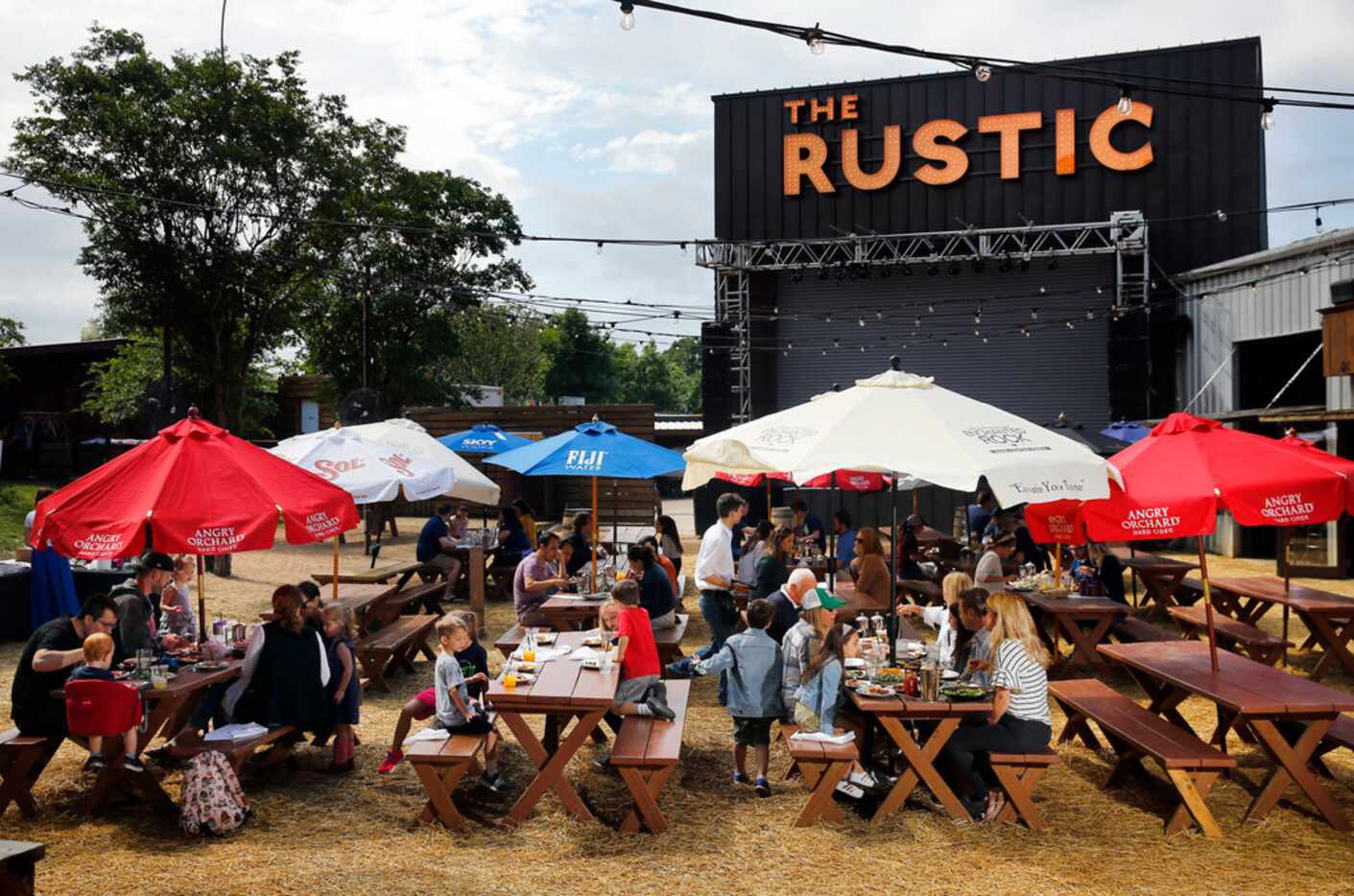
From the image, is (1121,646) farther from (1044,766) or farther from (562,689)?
(562,689)

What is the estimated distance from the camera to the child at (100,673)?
6.55 m

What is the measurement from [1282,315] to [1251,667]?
14.3m

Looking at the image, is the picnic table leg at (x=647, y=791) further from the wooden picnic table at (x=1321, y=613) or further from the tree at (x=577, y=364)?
the tree at (x=577, y=364)

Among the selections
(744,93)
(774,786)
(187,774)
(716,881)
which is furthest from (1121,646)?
(744,93)

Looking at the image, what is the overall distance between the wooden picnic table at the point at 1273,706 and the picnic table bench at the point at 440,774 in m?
4.53

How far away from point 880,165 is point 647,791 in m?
21.8

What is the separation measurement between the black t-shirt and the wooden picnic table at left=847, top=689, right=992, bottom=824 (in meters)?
5.05

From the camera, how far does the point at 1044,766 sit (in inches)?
251

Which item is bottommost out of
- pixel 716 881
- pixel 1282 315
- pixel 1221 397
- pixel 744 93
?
pixel 716 881

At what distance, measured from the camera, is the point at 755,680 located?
691 cm

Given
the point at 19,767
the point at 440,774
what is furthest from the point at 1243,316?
the point at 19,767

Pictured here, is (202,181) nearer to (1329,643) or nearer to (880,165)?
(880,165)

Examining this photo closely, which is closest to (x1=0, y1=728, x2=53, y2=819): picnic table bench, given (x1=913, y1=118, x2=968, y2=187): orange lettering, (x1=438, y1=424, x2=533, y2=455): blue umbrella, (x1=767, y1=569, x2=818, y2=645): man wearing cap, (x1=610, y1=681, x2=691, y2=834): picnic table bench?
(x1=610, y1=681, x2=691, y2=834): picnic table bench

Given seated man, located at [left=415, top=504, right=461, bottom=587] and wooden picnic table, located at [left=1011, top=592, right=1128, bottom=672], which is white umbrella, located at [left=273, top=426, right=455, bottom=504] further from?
wooden picnic table, located at [left=1011, top=592, right=1128, bottom=672]
